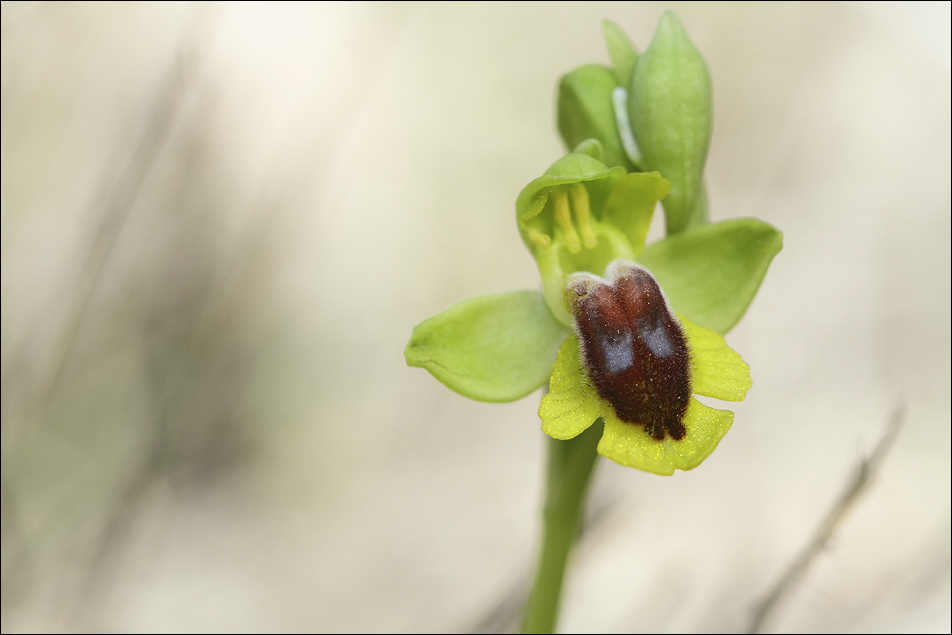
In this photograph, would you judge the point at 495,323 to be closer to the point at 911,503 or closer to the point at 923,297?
the point at 911,503

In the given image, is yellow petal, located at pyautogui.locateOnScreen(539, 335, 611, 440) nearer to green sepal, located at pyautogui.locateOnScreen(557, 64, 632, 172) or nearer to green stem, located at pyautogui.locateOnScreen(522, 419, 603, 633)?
green stem, located at pyautogui.locateOnScreen(522, 419, 603, 633)

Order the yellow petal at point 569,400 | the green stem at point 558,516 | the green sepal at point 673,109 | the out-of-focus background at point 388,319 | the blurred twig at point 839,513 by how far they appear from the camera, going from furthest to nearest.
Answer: the out-of-focus background at point 388,319, the blurred twig at point 839,513, the green stem at point 558,516, the green sepal at point 673,109, the yellow petal at point 569,400

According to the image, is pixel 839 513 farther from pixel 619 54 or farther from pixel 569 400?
pixel 619 54

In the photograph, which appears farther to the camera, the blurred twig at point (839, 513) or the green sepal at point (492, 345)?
the blurred twig at point (839, 513)

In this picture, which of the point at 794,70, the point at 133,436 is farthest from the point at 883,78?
the point at 133,436

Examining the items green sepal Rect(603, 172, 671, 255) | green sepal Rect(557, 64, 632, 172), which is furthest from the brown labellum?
green sepal Rect(557, 64, 632, 172)

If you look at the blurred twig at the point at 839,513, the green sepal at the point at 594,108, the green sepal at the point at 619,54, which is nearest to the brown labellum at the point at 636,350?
the green sepal at the point at 594,108

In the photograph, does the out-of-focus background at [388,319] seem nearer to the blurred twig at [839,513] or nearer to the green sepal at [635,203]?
the blurred twig at [839,513]

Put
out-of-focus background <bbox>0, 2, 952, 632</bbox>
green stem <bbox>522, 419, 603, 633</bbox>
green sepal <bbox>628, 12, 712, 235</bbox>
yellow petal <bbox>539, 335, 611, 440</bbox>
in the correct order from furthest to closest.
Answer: out-of-focus background <bbox>0, 2, 952, 632</bbox> → green stem <bbox>522, 419, 603, 633</bbox> → green sepal <bbox>628, 12, 712, 235</bbox> → yellow petal <bbox>539, 335, 611, 440</bbox>
